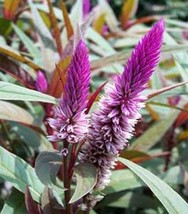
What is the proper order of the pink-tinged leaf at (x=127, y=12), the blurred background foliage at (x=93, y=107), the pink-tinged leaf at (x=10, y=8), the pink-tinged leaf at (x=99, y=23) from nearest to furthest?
the blurred background foliage at (x=93, y=107) → the pink-tinged leaf at (x=10, y=8) → the pink-tinged leaf at (x=99, y=23) → the pink-tinged leaf at (x=127, y=12)

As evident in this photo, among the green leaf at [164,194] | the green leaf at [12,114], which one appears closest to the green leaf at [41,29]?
the green leaf at [12,114]

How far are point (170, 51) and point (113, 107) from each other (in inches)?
16.2

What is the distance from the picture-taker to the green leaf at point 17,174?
92cm

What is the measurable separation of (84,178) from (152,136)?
1.63 feet

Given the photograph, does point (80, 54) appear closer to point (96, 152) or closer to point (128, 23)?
point (96, 152)

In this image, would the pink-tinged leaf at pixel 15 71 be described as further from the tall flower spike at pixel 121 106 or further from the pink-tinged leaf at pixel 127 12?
the pink-tinged leaf at pixel 127 12

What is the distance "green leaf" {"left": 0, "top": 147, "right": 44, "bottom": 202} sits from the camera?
Answer: 923 millimetres

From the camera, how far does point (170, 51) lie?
3.97 feet

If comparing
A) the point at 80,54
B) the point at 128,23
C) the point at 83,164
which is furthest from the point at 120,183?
the point at 128,23

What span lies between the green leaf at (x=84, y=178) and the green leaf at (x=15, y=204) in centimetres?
15

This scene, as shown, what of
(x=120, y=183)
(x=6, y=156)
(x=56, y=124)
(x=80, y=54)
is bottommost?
(x=120, y=183)

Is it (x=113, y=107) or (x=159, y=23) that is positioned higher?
(x=159, y=23)

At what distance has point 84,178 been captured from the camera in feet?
2.80

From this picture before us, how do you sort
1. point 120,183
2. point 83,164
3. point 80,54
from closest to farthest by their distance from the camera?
point 80,54
point 83,164
point 120,183
